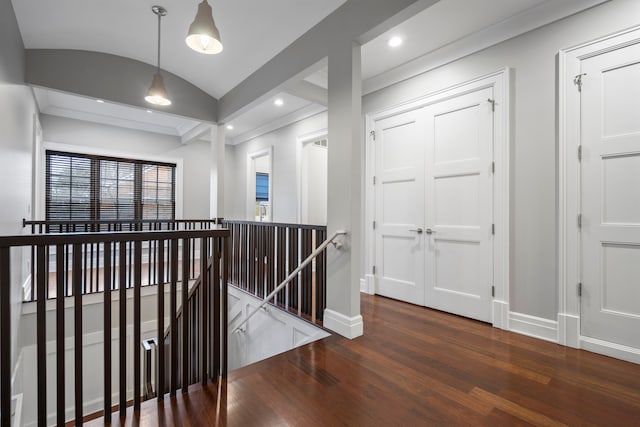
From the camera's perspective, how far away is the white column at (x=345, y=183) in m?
2.47

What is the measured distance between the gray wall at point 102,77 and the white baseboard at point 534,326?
15.0ft

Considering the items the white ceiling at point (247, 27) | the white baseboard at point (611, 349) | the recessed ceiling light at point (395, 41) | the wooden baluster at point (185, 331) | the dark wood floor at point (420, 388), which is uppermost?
the white ceiling at point (247, 27)

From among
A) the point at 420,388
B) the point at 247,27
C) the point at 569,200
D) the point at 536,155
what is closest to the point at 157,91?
the point at 247,27

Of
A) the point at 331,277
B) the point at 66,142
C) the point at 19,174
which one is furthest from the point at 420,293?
the point at 66,142

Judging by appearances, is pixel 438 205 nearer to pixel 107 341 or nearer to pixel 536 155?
pixel 536 155

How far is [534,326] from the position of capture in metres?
2.46

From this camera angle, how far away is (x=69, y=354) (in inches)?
151

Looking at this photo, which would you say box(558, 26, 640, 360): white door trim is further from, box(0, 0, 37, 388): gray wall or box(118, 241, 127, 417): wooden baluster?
box(0, 0, 37, 388): gray wall

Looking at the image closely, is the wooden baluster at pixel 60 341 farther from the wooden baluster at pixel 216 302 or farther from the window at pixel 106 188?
the window at pixel 106 188

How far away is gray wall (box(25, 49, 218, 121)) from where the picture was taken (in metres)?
3.33

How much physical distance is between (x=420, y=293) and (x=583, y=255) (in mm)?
1448

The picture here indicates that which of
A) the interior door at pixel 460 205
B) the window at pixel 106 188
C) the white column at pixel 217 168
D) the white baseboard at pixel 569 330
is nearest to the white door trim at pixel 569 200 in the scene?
the white baseboard at pixel 569 330

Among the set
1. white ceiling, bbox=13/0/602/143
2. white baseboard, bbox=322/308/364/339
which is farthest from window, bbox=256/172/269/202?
white baseboard, bbox=322/308/364/339

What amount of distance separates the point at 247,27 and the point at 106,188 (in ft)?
14.5
